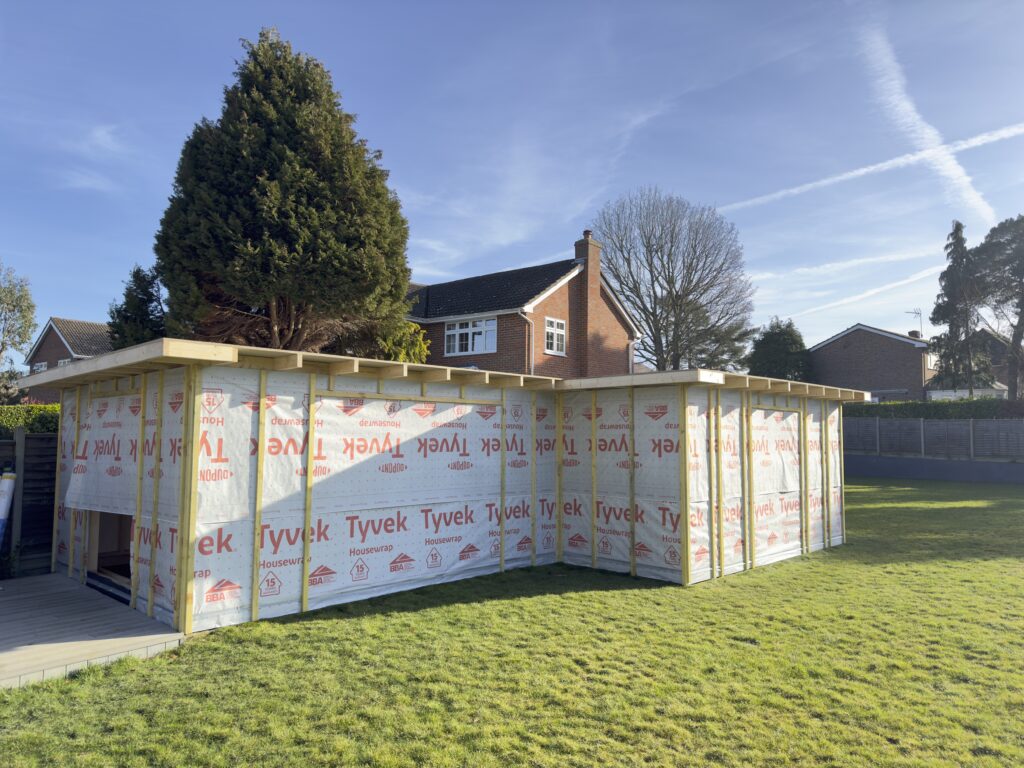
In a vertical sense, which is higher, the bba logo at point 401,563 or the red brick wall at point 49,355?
the red brick wall at point 49,355

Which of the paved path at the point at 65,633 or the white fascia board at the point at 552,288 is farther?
the white fascia board at the point at 552,288

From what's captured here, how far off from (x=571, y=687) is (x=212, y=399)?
208 inches

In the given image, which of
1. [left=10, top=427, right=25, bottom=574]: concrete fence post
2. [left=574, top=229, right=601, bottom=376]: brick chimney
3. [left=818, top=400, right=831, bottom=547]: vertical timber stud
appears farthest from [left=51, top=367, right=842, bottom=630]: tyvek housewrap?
[left=574, top=229, right=601, bottom=376]: brick chimney

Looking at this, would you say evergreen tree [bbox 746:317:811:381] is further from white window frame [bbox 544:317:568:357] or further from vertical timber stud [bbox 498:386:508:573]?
vertical timber stud [bbox 498:386:508:573]

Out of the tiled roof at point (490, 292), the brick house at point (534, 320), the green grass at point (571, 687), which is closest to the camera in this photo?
the green grass at point (571, 687)

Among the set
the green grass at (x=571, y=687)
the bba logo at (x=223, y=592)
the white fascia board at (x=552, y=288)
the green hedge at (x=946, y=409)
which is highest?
the white fascia board at (x=552, y=288)

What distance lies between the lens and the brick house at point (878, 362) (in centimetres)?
3672

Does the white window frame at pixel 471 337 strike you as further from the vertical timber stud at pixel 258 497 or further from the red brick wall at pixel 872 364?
the red brick wall at pixel 872 364

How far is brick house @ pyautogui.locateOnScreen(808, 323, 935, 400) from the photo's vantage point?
3672cm

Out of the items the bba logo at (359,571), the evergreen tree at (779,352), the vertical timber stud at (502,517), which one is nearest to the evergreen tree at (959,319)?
the evergreen tree at (779,352)

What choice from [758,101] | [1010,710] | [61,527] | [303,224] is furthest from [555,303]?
[1010,710]

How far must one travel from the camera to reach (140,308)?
1820 cm

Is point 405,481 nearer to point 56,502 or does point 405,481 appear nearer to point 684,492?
point 684,492

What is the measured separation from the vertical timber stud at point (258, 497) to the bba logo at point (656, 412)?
6.20 meters
